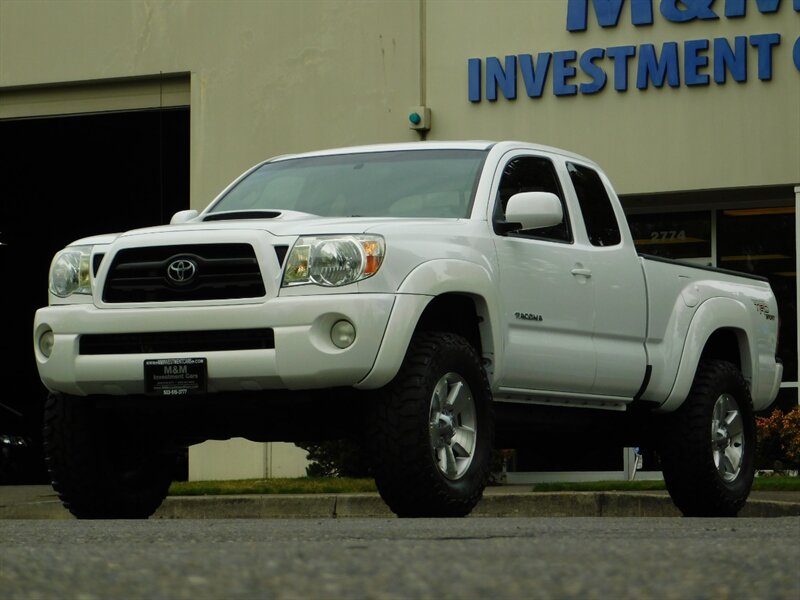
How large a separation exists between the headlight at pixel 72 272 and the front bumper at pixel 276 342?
1.24 ft

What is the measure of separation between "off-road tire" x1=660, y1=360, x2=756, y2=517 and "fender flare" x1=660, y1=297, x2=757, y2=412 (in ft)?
0.40

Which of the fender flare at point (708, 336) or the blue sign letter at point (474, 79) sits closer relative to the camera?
the fender flare at point (708, 336)

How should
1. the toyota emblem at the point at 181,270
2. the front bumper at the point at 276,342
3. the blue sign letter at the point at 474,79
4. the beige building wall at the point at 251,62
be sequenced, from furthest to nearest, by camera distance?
the beige building wall at the point at 251,62 < the blue sign letter at the point at 474,79 < the toyota emblem at the point at 181,270 < the front bumper at the point at 276,342

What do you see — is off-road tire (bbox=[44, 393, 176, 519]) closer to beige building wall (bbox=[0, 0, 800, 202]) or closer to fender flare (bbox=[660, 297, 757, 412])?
fender flare (bbox=[660, 297, 757, 412])

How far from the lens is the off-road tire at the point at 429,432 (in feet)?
25.6

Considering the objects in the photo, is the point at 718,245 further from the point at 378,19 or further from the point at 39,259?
the point at 39,259

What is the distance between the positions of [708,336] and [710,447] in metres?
0.71

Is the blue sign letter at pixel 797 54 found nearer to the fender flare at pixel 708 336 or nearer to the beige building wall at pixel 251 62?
the beige building wall at pixel 251 62

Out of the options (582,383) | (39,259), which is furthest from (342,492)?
(39,259)

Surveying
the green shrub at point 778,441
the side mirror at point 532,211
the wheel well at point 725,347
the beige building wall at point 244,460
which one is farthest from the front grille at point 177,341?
the beige building wall at point 244,460

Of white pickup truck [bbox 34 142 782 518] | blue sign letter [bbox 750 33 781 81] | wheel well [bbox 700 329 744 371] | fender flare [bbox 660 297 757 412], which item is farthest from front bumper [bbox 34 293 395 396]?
blue sign letter [bbox 750 33 781 81]

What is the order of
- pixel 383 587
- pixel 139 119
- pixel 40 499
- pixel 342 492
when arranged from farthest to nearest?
pixel 139 119, pixel 40 499, pixel 342 492, pixel 383 587

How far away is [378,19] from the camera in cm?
1933

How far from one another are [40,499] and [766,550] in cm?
1195
